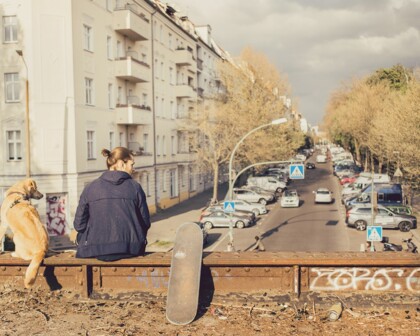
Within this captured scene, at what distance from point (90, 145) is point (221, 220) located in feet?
33.1

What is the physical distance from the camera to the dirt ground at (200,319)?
4.46 metres

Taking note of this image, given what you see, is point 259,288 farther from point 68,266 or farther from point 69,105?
point 69,105

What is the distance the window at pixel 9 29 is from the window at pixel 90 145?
6.60 m

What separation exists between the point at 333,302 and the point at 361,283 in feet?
1.25

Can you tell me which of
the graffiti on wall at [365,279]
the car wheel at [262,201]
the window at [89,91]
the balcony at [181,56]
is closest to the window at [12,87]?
the window at [89,91]

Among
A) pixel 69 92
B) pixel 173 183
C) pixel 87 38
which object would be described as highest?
pixel 87 38

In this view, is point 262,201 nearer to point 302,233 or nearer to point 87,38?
point 302,233

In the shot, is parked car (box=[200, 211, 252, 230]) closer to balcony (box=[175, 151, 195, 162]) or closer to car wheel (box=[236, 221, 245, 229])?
car wheel (box=[236, 221, 245, 229])

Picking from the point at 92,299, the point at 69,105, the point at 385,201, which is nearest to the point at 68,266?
the point at 92,299

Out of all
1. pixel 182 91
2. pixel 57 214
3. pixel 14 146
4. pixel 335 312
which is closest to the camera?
pixel 335 312

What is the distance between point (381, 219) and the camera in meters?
32.5

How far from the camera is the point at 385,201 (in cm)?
3978

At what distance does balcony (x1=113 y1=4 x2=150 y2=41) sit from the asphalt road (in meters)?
14.5

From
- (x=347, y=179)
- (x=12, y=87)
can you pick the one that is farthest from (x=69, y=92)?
(x=347, y=179)
